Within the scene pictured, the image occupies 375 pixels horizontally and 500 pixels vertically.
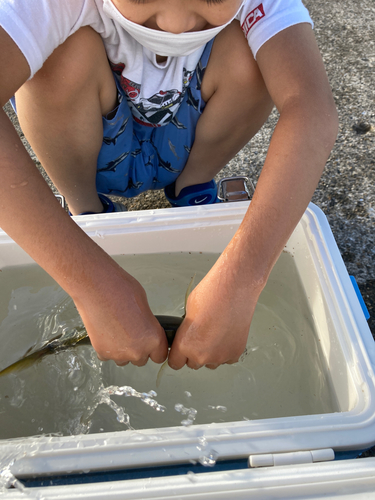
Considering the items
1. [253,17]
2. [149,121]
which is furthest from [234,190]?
[253,17]

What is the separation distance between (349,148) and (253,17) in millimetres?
776

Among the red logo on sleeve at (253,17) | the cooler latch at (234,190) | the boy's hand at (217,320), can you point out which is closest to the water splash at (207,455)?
the boy's hand at (217,320)

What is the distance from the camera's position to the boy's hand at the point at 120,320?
68 centimetres

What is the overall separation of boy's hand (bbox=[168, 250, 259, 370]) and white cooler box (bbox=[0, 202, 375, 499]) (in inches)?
6.0

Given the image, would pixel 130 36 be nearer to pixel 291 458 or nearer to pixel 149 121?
pixel 149 121

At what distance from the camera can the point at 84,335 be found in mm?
939

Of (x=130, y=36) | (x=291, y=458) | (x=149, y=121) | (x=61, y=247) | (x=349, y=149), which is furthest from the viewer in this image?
(x=349, y=149)

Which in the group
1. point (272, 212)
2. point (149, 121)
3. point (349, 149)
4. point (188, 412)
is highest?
point (149, 121)

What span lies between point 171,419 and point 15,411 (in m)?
0.38

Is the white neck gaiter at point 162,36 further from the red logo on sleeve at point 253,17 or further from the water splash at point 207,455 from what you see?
the water splash at point 207,455

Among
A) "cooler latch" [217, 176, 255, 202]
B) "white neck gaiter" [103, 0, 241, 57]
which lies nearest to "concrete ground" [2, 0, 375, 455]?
"cooler latch" [217, 176, 255, 202]

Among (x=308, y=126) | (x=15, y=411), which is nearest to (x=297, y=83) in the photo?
(x=308, y=126)

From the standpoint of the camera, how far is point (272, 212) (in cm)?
73

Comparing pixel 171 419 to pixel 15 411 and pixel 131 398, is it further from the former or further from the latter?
pixel 15 411
